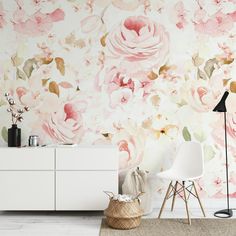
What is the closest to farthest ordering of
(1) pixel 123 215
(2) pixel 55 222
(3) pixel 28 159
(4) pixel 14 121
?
(1) pixel 123 215
(2) pixel 55 222
(3) pixel 28 159
(4) pixel 14 121

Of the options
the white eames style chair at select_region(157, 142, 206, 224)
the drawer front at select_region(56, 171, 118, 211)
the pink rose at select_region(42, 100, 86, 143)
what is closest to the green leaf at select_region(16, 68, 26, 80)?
the pink rose at select_region(42, 100, 86, 143)

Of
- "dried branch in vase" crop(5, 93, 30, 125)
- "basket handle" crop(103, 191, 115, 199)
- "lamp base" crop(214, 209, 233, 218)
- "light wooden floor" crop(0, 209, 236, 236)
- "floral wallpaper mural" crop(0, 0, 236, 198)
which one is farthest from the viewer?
"floral wallpaper mural" crop(0, 0, 236, 198)

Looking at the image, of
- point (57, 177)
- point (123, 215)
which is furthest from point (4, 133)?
point (123, 215)

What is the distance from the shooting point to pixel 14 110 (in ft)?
14.1

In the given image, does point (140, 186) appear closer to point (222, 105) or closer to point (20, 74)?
point (222, 105)

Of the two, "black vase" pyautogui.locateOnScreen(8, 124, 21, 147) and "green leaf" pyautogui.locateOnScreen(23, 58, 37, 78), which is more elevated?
"green leaf" pyautogui.locateOnScreen(23, 58, 37, 78)

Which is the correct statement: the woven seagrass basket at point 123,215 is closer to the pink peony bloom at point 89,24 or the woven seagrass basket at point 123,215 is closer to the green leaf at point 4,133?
the green leaf at point 4,133

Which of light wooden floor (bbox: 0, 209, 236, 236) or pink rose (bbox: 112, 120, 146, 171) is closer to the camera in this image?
light wooden floor (bbox: 0, 209, 236, 236)

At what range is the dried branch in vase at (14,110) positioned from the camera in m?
4.17

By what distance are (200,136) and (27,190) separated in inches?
72.4

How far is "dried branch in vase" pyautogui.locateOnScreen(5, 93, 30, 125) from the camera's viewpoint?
417 centimetres

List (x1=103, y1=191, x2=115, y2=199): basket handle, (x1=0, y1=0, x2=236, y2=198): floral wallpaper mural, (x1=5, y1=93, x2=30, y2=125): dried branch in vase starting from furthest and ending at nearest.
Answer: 1. (x1=0, y1=0, x2=236, y2=198): floral wallpaper mural
2. (x1=5, y1=93, x2=30, y2=125): dried branch in vase
3. (x1=103, y1=191, x2=115, y2=199): basket handle

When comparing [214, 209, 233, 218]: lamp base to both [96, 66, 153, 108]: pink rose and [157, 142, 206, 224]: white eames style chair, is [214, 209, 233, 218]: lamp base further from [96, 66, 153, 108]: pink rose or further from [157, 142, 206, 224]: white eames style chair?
[96, 66, 153, 108]: pink rose

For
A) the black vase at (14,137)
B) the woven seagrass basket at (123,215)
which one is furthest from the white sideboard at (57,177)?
the woven seagrass basket at (123,215)
